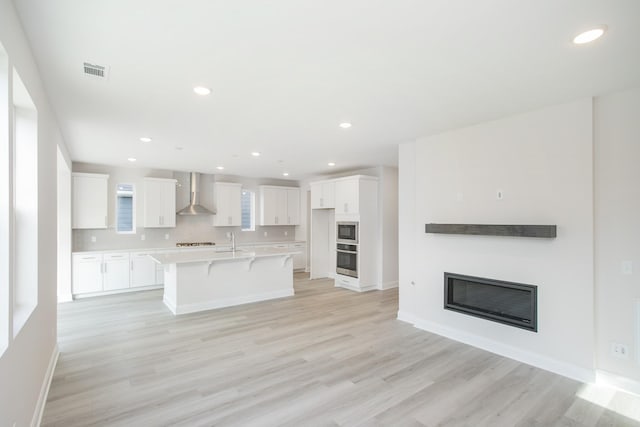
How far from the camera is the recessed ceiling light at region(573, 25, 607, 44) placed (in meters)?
1.87

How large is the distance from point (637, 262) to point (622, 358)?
87 centimetres

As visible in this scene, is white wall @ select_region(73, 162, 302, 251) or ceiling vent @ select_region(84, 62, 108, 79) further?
white wall @ select_region(73, 162, 302, 251)

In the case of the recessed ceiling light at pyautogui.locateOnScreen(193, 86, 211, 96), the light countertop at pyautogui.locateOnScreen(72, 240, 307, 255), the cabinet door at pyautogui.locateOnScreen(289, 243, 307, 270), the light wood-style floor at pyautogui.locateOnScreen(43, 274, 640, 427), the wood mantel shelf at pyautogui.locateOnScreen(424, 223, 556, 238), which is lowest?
the light wood-style floor at pyautogui.locateOnScreen(43, 274, 640, 427)

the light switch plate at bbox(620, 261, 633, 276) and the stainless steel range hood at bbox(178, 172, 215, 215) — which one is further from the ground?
the stainless steel range hood at bbox(178, 172, 215, 215)

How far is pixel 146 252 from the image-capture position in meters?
6.56

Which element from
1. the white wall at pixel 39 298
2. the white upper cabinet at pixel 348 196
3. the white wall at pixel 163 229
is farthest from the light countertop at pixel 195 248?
the white wall at pixel 39 298

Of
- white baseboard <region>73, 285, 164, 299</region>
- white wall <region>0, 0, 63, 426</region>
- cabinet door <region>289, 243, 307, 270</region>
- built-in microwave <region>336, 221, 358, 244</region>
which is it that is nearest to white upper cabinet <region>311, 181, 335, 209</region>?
built-in microwave <region>336, 221, 358, 244</region>

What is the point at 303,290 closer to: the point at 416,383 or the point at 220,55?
the point at 416,383

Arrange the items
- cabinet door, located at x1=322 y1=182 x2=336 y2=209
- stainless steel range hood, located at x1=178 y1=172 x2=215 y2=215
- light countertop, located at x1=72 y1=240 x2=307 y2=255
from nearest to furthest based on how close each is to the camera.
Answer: light countertop, located at x1=72 y1=240 x2=307 y2=255
cabinet door, located at x1=322 y1=182 x2=336 y2=209
stainless steel range hood, located at x1=178 y1=172 x2=215 y2=215

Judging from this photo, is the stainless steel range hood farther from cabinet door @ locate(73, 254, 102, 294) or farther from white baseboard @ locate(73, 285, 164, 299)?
cabinet door @ locate(73, 254, 102, 294)

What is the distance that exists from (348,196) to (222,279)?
A: 9.76ft

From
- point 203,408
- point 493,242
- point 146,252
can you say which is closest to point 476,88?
point 493,242

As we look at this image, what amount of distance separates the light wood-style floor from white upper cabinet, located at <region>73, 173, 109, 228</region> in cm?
230

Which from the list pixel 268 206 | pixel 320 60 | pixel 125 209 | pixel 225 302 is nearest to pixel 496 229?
pixel 320 60
